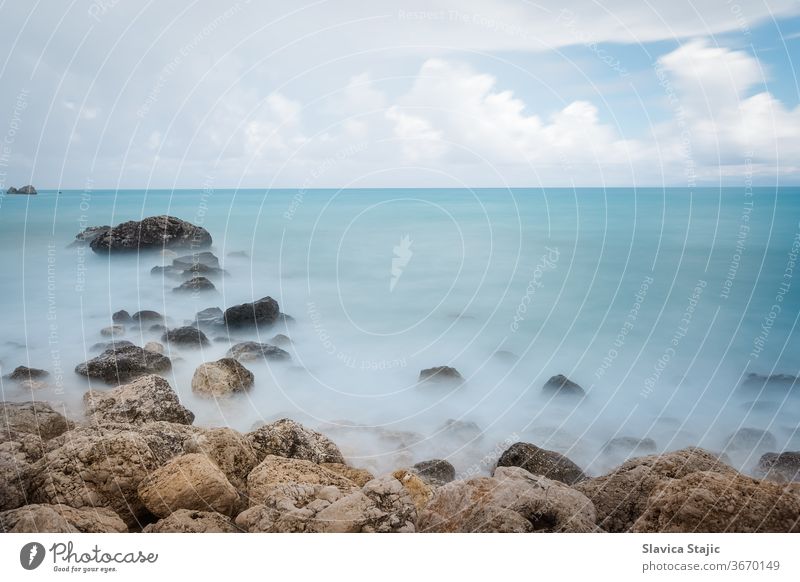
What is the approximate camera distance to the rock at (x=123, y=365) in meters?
5.56

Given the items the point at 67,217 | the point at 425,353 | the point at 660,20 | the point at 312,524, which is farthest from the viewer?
the point at 67,217

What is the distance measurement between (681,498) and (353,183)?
423 centimetres

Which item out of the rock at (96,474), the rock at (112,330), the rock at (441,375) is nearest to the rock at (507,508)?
the rock at (96,474)

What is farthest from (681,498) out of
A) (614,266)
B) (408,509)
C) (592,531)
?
(614,266)

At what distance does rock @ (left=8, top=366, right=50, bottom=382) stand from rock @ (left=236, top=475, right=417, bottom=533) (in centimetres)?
361

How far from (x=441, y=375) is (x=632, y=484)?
2878mm

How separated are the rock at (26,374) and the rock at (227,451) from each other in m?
2.92

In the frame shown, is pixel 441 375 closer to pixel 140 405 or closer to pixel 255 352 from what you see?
pixel 255 352

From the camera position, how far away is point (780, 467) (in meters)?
4.74

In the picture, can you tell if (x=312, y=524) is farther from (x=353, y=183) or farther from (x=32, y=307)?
(x=32, y=307)

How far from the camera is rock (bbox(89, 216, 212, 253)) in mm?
9969

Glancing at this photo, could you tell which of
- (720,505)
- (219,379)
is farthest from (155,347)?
(720,505)

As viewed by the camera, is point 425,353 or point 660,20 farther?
point 425,353

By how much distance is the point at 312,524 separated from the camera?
3234 mm
